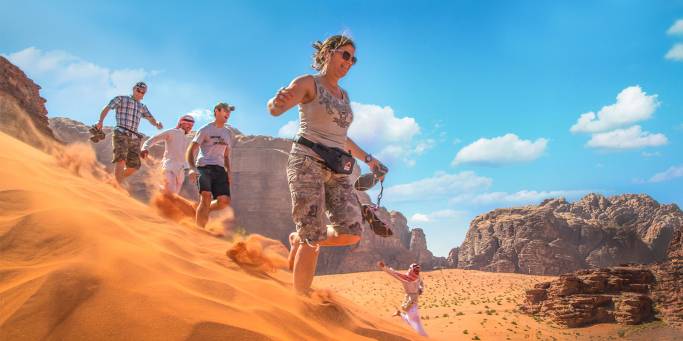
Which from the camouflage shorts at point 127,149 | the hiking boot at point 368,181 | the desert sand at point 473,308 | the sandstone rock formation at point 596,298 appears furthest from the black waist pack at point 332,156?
the sandstone rock formation at point 596,298

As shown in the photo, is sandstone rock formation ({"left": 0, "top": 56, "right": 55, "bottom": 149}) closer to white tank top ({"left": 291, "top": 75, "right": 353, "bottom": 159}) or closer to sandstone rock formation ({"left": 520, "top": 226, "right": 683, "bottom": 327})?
white tank top ({"left": 291, "top": 75, "right": 353, "bottom": 159})

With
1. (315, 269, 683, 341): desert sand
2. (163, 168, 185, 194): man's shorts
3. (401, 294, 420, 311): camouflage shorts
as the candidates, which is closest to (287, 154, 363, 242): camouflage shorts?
(315, 269, 683, 341): desert sand

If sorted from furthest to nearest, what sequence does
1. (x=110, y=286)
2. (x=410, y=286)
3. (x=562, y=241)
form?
(x=562, y=241), (x=410, y=286), (x=110, y=286)

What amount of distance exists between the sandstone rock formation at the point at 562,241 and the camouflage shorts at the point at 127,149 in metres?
40.2

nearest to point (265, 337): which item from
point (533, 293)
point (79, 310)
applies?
point (79, 310)

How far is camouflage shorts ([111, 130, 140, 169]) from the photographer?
7.41 meters

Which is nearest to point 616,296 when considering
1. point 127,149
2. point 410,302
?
point 410,302

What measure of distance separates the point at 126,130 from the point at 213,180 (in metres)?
2.05

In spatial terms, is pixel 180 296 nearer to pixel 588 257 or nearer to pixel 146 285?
pixel 146 285

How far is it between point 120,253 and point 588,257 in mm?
46899

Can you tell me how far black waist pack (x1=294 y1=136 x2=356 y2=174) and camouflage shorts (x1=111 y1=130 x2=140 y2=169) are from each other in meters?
4.71

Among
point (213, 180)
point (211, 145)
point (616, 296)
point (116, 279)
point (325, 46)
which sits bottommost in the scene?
point (616, 296)

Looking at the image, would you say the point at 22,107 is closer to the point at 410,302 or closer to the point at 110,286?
the point at 410,302

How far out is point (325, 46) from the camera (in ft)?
13.4
